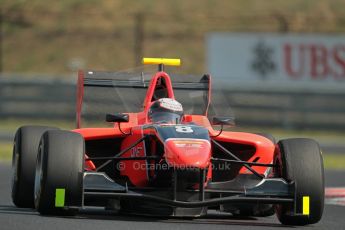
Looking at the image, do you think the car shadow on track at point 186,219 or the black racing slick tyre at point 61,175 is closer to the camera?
the black racing slick tyre at point 61,175

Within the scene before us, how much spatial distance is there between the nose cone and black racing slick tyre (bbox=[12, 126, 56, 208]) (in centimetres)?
166

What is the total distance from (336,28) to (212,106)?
83.7 ft

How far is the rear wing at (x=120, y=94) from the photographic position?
1137cm

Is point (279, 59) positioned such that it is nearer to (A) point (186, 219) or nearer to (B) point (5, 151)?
(B) point (5, 151)

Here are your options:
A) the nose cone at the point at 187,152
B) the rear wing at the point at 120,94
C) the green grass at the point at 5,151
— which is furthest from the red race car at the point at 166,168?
the green grass at the point at 5,151

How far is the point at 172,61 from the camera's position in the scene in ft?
39.3

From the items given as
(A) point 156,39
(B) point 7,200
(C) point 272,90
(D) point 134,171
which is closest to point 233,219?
(D) point 134,171

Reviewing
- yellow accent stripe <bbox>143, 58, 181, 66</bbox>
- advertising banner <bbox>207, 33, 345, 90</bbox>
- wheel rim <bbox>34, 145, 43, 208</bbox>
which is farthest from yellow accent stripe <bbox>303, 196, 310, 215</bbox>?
advertising banner <bbox>207, 33, 345, 90</bbox>

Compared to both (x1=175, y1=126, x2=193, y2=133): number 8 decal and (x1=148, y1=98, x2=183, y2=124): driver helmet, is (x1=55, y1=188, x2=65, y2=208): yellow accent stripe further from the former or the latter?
(x1=148, y1=98, x2=183, y2=124): driver helmet

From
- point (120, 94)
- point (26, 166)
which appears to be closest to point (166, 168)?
point (26, 166)

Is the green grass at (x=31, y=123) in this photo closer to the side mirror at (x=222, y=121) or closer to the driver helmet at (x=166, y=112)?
the driver helmet at (x=166, y=112)

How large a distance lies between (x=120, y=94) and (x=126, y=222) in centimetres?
251

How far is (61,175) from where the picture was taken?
9.04 metres

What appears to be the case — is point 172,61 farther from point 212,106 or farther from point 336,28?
point 336,28
